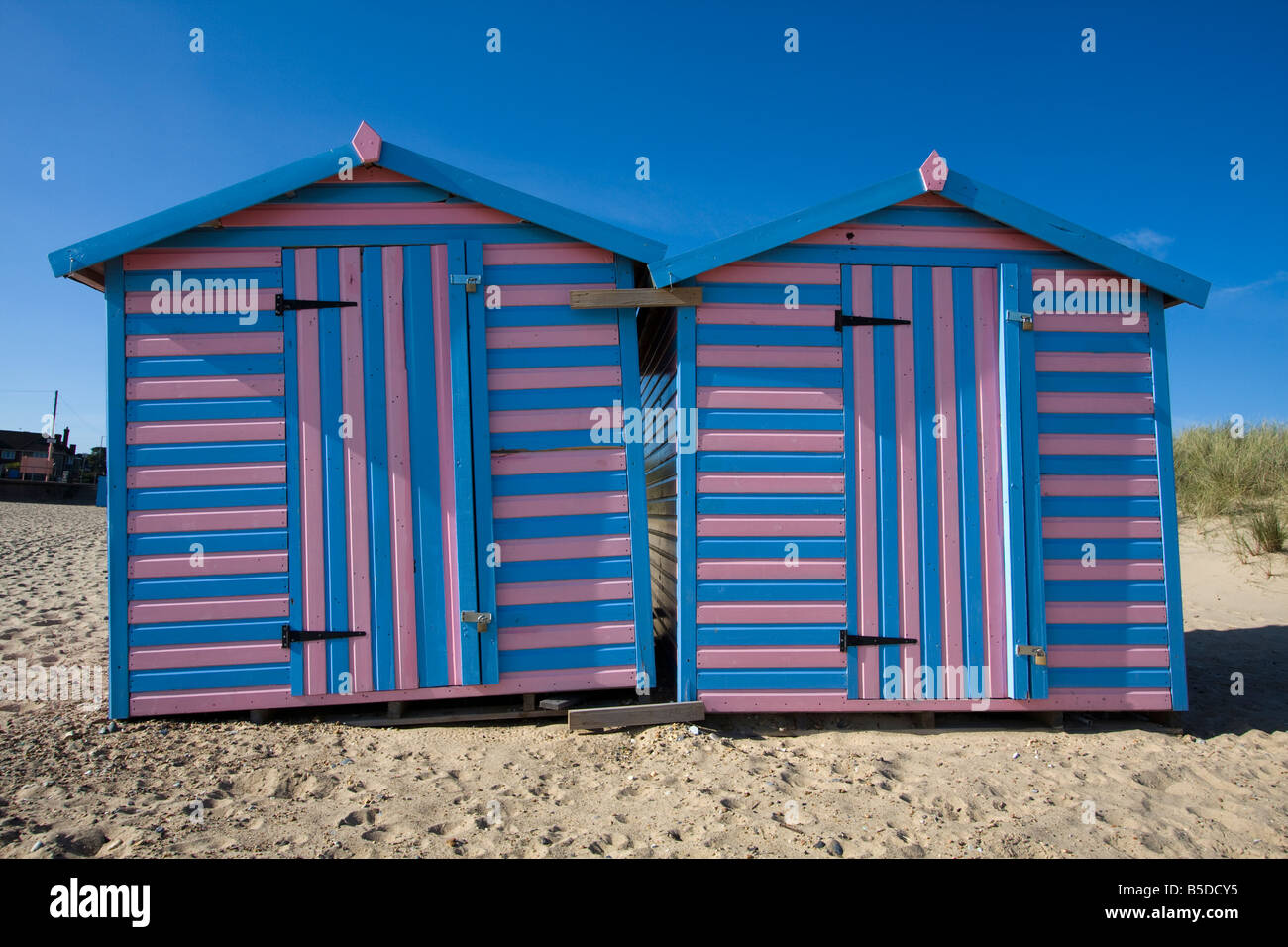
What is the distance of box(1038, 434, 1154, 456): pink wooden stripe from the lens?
4.71 metres

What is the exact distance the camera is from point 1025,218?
185 inches

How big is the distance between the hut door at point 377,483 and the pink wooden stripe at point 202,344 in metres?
0.17

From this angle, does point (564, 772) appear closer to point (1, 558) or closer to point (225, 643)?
point (225, 643)

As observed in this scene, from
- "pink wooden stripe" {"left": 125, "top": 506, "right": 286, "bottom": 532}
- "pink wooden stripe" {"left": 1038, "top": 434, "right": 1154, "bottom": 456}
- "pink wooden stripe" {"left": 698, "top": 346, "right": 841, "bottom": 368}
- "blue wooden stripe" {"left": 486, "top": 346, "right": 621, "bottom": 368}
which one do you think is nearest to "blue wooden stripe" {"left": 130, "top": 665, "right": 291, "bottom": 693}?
"pink wooden stripe" {"left": 125, "top": 506, "right": 286, "bottom": 532}

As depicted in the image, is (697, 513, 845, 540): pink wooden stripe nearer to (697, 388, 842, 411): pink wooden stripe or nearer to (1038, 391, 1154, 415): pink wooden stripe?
(697, 388, 842, 411): pink wooden stripe

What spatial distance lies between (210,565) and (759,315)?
398 cm

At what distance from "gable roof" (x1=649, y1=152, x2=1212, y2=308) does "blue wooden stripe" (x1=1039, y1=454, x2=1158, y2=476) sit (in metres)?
1.15

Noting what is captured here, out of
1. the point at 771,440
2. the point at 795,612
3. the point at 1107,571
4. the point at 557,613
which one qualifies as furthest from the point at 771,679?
the point at 1107,571

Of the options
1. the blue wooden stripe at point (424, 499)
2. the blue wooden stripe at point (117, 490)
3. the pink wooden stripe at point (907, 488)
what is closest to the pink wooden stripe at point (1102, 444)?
the pink wooden stripe at point (907, 488)

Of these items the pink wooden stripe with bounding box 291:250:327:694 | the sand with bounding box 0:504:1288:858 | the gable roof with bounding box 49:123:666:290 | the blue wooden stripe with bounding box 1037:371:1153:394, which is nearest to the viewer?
the sand with bounding box 0:504:1288:858

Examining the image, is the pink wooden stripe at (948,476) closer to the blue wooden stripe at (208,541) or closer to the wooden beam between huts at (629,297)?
the wooden beam between huts at (629,297)

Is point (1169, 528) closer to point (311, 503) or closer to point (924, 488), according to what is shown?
point (924, 488)
